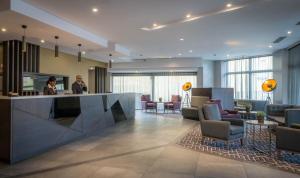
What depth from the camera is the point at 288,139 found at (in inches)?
158

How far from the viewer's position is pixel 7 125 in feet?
12.5

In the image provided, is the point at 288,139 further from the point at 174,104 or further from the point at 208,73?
the point at 208,73

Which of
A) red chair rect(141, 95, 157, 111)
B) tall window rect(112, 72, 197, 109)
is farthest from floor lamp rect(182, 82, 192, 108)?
red chair rect(141, 95, 157, 111)

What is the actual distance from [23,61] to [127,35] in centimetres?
360

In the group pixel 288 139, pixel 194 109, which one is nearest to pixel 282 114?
pixel 194 109

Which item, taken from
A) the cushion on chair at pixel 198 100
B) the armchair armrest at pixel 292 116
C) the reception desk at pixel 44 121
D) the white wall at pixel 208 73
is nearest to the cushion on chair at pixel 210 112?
the armchair armrest at pixel 292 116

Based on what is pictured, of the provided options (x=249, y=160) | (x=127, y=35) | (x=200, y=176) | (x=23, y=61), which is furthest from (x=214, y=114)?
(x=23, y=61)

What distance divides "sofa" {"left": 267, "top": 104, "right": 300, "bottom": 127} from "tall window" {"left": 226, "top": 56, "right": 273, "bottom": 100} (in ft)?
9.84

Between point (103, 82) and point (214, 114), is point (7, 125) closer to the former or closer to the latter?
point (214, 114)

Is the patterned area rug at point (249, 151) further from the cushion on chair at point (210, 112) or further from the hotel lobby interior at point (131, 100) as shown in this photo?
the cushion on chair at point (210, 112)

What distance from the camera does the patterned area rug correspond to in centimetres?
392

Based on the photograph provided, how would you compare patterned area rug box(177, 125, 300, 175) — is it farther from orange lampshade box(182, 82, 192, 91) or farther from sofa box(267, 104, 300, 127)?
orange lampshade box(182, 82, 192, 91)

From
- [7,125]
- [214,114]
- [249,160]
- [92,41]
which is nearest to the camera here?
[7,125]

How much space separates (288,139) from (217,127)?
1.40 metres
